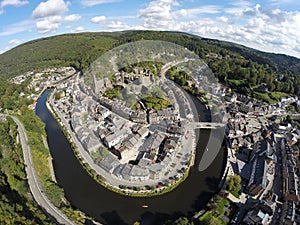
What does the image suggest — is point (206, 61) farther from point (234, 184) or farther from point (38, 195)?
point (38, 195)

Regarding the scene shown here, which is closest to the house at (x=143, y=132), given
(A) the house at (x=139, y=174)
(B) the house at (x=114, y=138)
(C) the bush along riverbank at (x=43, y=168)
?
(B) the house at (x=114, y=138)

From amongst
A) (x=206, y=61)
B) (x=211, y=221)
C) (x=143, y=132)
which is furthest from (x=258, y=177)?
(x=206, y=61)

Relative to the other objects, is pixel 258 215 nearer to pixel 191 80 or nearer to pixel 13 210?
pixel 13 210

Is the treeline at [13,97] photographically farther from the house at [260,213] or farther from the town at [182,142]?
the house at [260,213]

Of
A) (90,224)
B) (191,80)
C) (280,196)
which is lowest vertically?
(280,196)

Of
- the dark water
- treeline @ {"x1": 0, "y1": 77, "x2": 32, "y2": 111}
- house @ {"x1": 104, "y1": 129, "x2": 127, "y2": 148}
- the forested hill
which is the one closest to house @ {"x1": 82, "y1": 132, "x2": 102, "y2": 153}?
house @ {"x1": 104, "y1": 129, "x2": 127, "y2": 148}

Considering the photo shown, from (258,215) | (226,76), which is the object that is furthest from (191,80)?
(258,215)

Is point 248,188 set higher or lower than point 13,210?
lower
